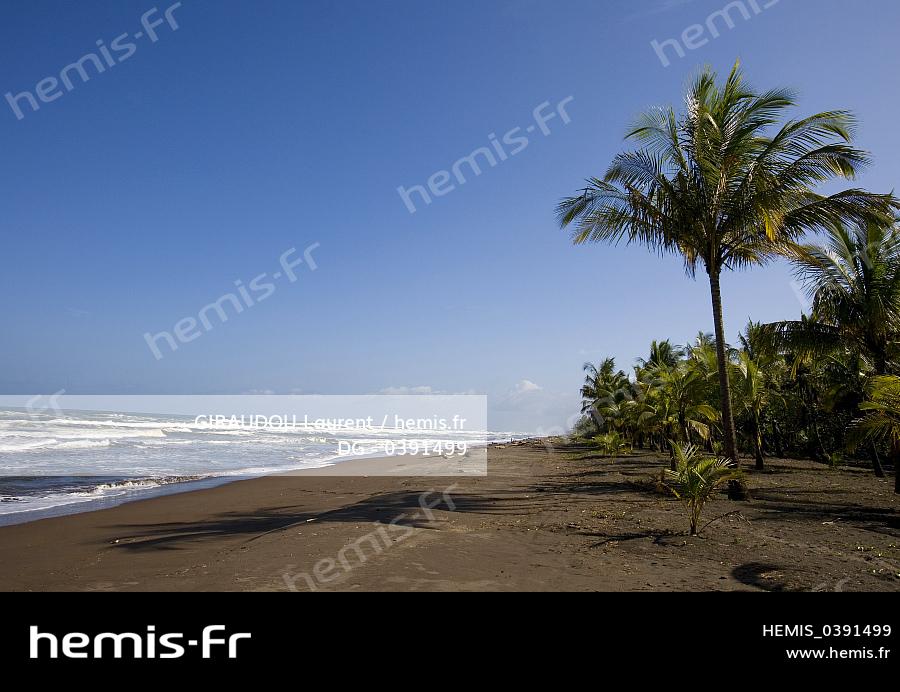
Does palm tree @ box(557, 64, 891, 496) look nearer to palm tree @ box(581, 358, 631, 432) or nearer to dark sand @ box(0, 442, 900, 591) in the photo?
dark sand @ box(0, 442, 900, 591)

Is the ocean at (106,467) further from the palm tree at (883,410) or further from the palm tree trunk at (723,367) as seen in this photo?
the palm tree at (883,410)

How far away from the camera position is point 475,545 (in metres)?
7.32

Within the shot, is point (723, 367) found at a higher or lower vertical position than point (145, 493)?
higher

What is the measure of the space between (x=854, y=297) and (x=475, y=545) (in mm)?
11064

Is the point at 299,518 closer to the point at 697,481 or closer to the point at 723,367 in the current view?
Result: the point at 697,481

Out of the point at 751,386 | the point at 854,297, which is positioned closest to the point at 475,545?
the point at 854,297

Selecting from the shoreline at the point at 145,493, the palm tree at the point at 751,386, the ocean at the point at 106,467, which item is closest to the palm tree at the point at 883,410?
the palm tree at the point at 751,386

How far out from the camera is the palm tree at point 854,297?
38.1 ft
